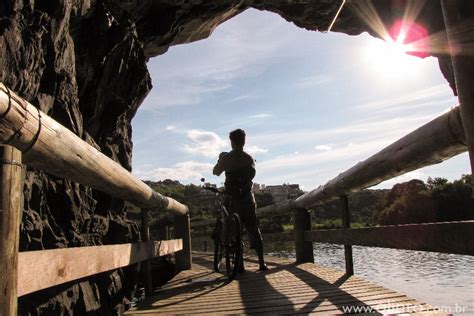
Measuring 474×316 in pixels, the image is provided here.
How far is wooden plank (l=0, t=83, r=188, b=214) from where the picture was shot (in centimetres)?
144

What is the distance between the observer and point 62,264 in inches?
75.4

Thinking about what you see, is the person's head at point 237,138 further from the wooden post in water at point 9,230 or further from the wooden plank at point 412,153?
the wooden post in water at point 9,230

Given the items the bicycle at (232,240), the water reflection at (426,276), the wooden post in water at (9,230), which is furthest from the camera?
the bicycle at (232,240)

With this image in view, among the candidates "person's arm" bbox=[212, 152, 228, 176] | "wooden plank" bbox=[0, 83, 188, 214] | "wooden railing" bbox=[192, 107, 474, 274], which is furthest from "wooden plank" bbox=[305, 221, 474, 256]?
"person's arm" bbox=[212, 152, 228, 176]

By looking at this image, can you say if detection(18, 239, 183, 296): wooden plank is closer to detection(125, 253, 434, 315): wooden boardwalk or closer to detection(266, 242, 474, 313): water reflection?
detection(125, 253, 434, 315): wooden boardwalk

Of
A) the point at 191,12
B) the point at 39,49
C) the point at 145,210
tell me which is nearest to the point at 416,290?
the point at 145,210

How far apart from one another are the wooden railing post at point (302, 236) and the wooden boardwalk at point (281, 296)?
105 cm

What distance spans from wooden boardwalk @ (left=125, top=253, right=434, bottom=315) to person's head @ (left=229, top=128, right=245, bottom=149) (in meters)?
2.11

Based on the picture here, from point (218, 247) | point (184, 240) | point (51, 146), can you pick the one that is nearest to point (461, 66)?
point (51, 146)

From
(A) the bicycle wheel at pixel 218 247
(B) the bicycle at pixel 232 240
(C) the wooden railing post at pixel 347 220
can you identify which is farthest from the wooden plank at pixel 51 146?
(A) the bicycle wheel at pixel 218 247

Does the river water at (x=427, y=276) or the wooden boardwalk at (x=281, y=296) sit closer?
the wooden boardwalk at (x=281, y=296)

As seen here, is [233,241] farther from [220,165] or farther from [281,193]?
[281,193]

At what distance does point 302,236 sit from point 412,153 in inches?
174

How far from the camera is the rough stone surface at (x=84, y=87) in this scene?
4.43m
